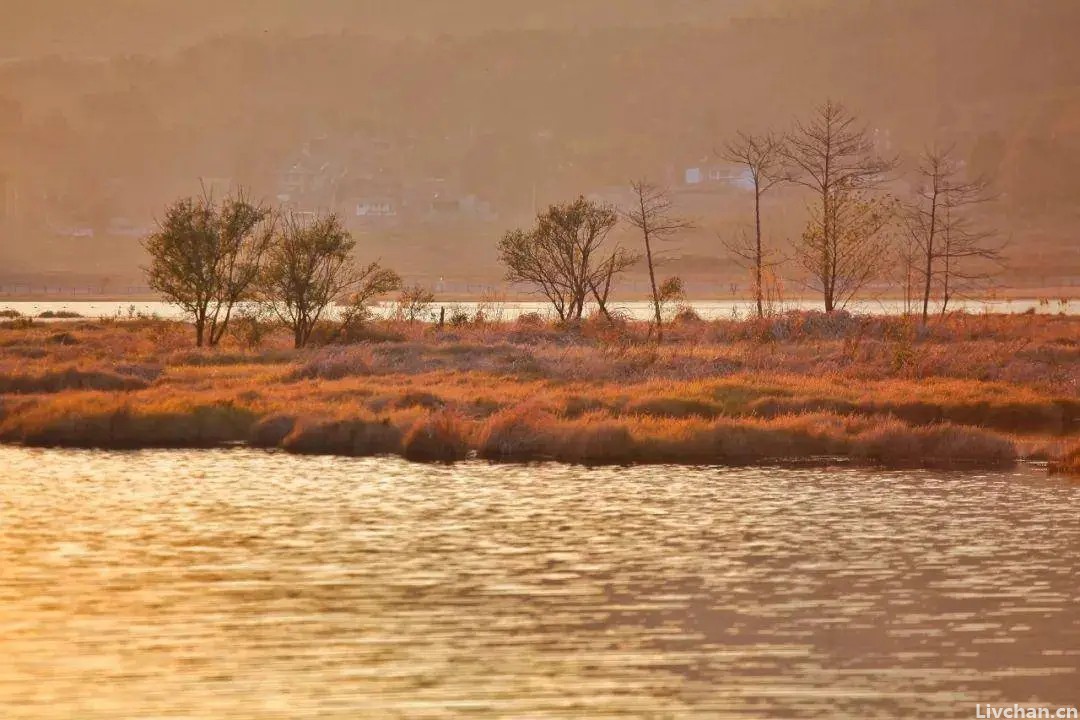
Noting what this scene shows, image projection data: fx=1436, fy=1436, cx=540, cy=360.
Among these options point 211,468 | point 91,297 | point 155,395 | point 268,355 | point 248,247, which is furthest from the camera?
point 91,297

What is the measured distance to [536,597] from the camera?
1895 centimetres

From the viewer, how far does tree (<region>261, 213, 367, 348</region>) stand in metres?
58.4

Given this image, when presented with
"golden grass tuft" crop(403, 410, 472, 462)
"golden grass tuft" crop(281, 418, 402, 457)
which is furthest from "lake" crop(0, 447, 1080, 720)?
"golden grass tuft" crop(281, 418, 402, 457)

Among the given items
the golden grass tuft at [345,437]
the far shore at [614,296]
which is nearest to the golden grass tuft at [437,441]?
the golden grass tuft at [345,437]

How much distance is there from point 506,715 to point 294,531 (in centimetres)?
971

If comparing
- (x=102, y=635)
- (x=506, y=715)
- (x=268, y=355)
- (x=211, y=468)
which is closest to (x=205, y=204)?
(x=268, y=355)

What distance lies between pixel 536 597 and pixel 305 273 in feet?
135

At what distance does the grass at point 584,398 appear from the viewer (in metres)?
32.9

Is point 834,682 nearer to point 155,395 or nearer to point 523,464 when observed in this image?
point 523,464

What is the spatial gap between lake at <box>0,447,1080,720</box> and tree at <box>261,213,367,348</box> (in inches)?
1176

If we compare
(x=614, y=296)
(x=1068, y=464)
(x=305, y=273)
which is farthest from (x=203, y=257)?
(x=614, y=296)

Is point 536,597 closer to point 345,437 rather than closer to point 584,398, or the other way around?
point 345,437

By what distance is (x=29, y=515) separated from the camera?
81.6 ft

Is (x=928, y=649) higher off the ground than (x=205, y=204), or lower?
lower
